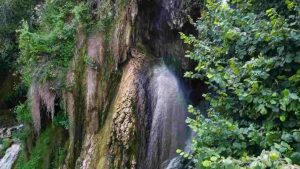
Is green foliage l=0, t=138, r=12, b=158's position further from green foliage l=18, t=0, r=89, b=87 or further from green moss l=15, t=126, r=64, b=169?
green foliage l=18, t=0, r=89, b=87

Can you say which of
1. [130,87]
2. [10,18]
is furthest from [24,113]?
[130,87]

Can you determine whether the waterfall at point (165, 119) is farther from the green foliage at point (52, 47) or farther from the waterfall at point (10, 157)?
the waterfall at point (10, 157)

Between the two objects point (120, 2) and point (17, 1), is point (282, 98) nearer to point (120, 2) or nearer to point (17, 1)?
point (120, 2)

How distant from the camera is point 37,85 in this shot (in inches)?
255

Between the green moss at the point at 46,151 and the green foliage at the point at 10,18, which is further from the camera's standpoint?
the green foliage at the point at 10,18

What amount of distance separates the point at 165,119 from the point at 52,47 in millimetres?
2823

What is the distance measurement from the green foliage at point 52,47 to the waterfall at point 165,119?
6.71ft

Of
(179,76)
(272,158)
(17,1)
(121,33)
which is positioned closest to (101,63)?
(121,33)

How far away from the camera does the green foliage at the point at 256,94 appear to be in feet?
7.96

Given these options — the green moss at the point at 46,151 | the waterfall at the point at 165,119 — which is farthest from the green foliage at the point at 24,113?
the waterfall at the point at 165,119

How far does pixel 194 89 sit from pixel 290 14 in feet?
7.96

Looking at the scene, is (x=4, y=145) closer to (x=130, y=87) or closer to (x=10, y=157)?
(x=10, y=157)

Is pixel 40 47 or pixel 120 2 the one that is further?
pixel 40 47

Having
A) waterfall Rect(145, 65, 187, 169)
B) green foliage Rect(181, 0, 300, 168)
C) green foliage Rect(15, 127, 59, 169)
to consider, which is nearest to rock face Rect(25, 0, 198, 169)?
waterfall Rect(145, 65, 187, 169)
